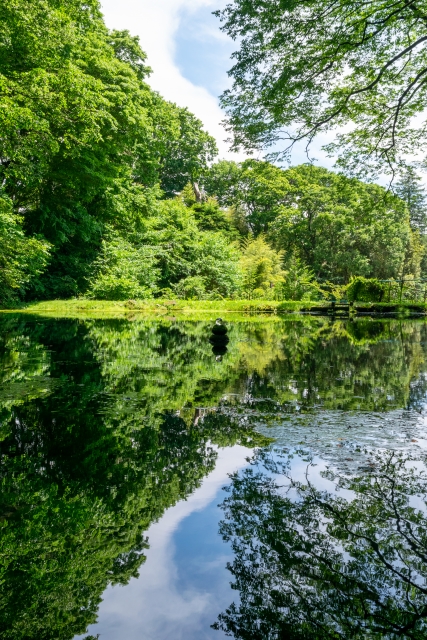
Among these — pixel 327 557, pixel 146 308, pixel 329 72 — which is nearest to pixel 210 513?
pixel 327 557

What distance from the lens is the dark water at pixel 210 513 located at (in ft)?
5.91

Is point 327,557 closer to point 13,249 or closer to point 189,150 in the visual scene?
point 13,249

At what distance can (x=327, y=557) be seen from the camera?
2.16 m

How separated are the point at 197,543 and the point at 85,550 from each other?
1.80ft

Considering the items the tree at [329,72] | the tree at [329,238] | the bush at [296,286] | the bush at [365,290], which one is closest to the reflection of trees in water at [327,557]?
the tree at [329,72]

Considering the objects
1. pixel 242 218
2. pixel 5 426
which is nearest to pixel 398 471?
pixel 5 426

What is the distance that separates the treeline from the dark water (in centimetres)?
895

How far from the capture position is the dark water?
1.80 metres

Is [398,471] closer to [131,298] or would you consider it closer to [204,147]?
[131,298]

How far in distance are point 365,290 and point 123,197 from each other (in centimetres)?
1556

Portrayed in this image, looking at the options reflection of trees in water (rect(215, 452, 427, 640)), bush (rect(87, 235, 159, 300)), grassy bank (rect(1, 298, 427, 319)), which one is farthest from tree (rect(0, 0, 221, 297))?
reflection of trees in water (rect(215, 452, 427, 640))

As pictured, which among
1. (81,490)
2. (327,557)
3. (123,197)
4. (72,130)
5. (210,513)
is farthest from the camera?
(123,197)

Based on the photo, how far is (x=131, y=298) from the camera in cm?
2552

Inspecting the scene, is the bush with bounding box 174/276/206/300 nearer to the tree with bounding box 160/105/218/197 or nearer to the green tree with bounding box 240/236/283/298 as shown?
the green tree with bounding box 240/236/283/298
